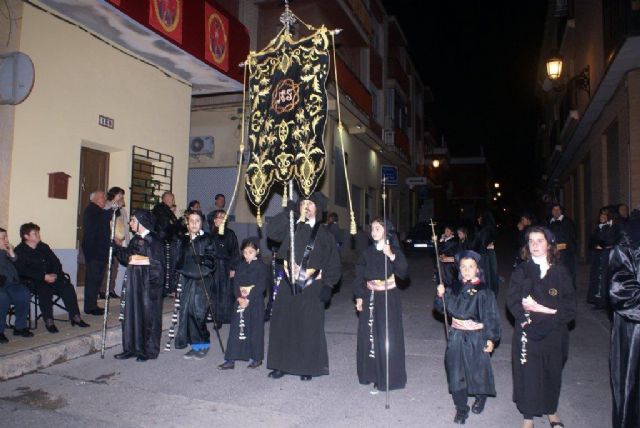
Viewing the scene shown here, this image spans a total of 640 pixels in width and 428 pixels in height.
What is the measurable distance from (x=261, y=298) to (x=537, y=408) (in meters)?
3.50

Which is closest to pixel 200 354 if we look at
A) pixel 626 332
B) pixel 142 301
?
pixel 142 301

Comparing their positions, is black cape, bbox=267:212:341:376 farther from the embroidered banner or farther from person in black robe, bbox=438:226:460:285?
person in black robe, bbox=438:226:460:285

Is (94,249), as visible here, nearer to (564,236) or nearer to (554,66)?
(564,236)

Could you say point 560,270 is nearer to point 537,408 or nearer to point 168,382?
point 537,408

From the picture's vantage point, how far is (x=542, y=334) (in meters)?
4.31

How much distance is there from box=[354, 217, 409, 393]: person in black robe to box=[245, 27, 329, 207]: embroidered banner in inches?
42.2

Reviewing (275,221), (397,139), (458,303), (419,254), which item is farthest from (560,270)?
(397,139)

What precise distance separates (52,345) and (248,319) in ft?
8.22

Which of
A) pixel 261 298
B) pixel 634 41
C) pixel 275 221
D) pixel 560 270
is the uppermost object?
pixel 634 41

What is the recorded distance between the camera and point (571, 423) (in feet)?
14.8

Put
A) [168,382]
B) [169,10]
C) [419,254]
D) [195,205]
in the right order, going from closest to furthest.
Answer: [168,382]
[169,10]
[195,205]
[419,254]

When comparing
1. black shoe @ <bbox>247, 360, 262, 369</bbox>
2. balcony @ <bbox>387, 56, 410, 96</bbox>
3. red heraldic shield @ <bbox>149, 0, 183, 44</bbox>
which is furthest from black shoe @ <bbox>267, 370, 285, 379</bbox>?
balcony @ <bbox>387, 56, 410, 96</bbox>

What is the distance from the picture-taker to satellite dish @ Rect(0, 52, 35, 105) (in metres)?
7.29

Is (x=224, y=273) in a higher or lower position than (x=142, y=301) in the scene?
higher
